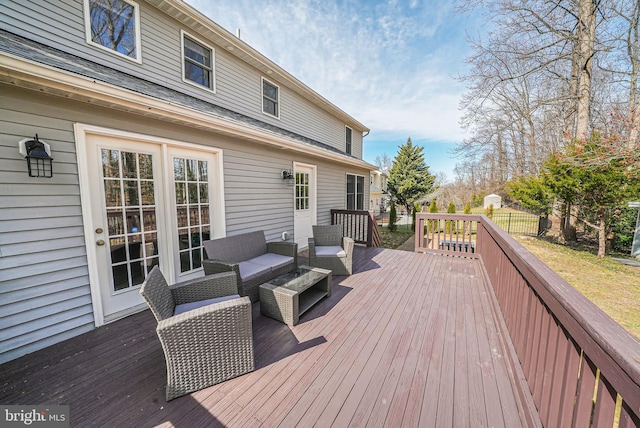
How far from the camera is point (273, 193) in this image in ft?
17.4

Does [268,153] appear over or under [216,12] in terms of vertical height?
under

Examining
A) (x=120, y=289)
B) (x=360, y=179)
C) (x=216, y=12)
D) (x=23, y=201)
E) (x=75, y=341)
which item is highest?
(x=216, y=12)

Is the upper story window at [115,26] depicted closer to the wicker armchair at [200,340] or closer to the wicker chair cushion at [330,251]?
the wicker armchair at [200,340]

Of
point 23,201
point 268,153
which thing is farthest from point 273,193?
point 23,201

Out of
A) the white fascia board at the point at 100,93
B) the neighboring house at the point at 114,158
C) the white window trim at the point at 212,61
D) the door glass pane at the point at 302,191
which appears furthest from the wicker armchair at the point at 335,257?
the white window trim at the point at 212,61

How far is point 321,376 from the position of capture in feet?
6.42

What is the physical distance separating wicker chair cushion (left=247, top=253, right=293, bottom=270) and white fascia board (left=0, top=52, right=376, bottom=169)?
2.06 m

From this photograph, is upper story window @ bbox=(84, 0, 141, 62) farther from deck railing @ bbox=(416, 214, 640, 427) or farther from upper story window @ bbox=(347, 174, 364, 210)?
upper story window @ bbox=(347, 174, 364, 210)

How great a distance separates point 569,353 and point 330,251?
11.0ft

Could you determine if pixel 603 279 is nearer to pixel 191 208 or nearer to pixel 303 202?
pixel 303 202

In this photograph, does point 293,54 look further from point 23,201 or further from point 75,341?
point 75,341

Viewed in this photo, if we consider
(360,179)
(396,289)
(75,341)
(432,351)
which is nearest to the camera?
(432,351)

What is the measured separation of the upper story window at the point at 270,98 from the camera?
6.09 meters

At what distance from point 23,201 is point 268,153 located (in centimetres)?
347
